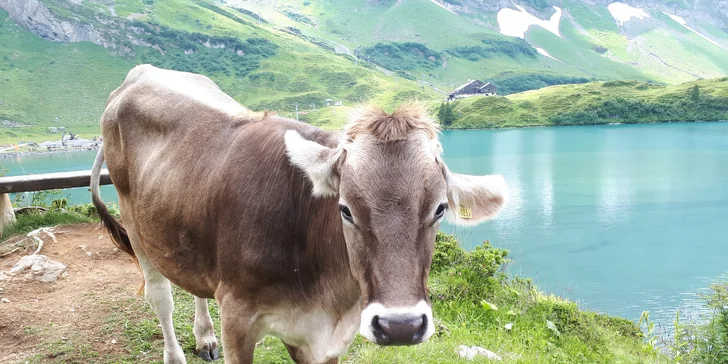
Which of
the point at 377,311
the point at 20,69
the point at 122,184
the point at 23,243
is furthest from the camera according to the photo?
the point at 20,69

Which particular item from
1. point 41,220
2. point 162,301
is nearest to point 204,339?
point 162,301

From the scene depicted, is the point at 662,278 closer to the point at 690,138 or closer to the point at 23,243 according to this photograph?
the point at 23,243

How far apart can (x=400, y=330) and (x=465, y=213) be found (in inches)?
39.2

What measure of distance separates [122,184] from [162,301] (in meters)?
1.17

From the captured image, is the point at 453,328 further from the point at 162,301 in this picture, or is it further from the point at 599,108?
the point at 599,108

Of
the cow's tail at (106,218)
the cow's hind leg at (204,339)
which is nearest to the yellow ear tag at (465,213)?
the cow's hind leg at (204,339)

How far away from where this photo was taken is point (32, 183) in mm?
7852

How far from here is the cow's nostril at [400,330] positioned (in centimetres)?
222

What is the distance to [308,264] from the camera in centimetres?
303

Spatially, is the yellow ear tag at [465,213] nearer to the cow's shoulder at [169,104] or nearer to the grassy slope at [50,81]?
the cow's shoulder at [169,104]

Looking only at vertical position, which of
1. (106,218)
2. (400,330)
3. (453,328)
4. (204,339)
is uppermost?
(400,330)

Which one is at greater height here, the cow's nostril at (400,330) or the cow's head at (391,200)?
the cow's head at (391,200)

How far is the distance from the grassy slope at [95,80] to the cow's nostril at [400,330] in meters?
85.9

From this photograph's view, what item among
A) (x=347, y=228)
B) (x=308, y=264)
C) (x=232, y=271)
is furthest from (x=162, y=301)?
(x=347, y=228)
